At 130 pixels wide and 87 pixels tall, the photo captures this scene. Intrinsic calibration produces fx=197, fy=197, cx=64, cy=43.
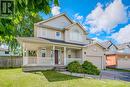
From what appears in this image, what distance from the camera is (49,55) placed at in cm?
2605

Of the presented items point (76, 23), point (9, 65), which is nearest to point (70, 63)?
point (76, 23)

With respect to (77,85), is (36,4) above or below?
above

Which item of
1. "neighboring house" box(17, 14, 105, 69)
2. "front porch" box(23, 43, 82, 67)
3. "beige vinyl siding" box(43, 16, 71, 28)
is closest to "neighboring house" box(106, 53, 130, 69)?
"neighboring house" box(17, 14, 105, 69)

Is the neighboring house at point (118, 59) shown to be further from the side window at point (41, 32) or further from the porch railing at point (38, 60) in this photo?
the porch railing at point (38, 60)

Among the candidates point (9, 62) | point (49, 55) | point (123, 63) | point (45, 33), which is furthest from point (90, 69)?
point (123, 63)

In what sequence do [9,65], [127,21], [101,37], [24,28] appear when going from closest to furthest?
[9,65]
[24,28]
[127,21]
[101,37]

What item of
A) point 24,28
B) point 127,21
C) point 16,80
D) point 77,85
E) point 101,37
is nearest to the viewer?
point 77,85

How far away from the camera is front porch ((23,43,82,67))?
2261cm

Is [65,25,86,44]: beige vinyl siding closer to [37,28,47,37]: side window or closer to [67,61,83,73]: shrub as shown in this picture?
[37,28,47,37]: side window

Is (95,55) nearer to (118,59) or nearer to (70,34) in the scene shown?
(70,34)

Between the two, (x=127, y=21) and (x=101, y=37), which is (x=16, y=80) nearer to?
(x=127, y=21)

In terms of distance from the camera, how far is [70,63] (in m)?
25.3

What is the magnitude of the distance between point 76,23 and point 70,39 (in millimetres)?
2662

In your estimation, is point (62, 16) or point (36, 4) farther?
point (62, 16)
